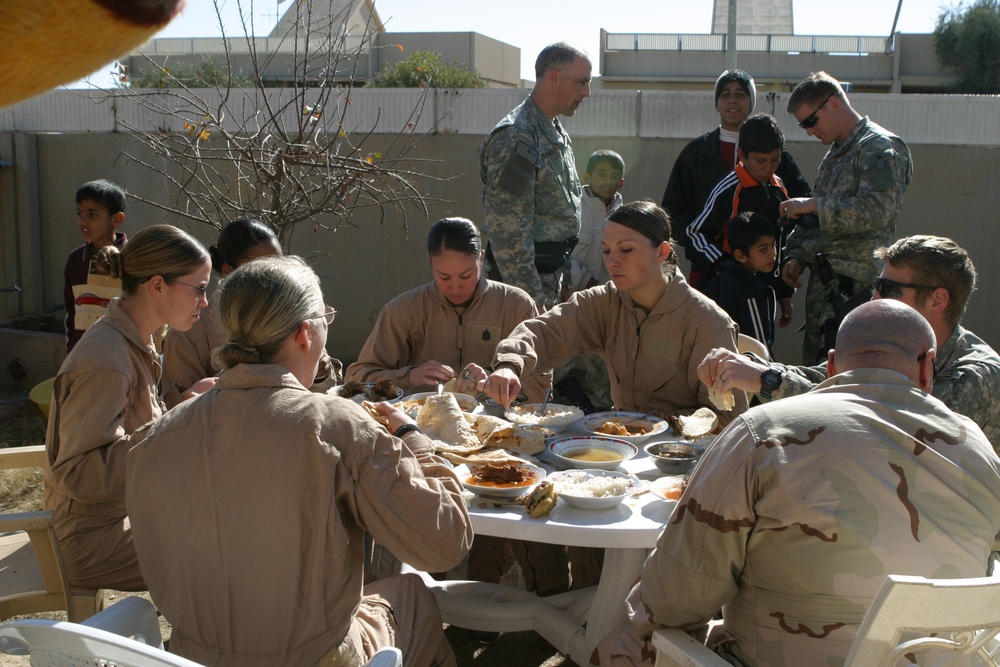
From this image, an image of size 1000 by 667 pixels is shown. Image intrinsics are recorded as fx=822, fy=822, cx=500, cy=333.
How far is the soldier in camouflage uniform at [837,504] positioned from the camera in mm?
1690

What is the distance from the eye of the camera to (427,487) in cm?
195

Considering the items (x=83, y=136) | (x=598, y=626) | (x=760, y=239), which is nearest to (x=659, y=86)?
(x=83, y=136)

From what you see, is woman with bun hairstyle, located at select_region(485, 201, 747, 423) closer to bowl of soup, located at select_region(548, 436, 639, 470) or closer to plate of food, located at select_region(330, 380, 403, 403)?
plate of food, located at select_region(330, 380, 403, 403)

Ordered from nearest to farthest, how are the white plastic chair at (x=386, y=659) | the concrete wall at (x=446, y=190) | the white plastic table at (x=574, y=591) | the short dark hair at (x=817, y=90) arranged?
the white plastic chair at (x=386, y=659) < the white plastic table at (x=574, y=591) < the short dark hair at (x=817, y=90) < the concrete wall at (x=446, y=190)

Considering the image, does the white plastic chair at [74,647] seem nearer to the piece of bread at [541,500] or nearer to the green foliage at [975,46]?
the piece of bread at [541,500]

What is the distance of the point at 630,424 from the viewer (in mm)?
3117

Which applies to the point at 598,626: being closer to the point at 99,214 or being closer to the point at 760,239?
the point at 760,239

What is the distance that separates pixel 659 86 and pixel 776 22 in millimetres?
5716

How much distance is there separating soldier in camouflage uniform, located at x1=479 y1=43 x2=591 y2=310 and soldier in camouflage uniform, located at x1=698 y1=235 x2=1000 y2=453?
87.6 inches

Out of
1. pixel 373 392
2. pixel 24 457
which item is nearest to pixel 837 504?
pixel 373 392

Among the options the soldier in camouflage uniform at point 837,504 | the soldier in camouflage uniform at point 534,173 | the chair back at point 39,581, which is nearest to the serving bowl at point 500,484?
the soldier in camouflage uniform at point 837,504

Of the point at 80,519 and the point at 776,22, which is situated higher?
the point at 776,22

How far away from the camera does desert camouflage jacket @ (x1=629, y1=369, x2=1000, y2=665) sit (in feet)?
5.55

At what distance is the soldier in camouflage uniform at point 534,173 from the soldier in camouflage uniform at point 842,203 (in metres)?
1.31
